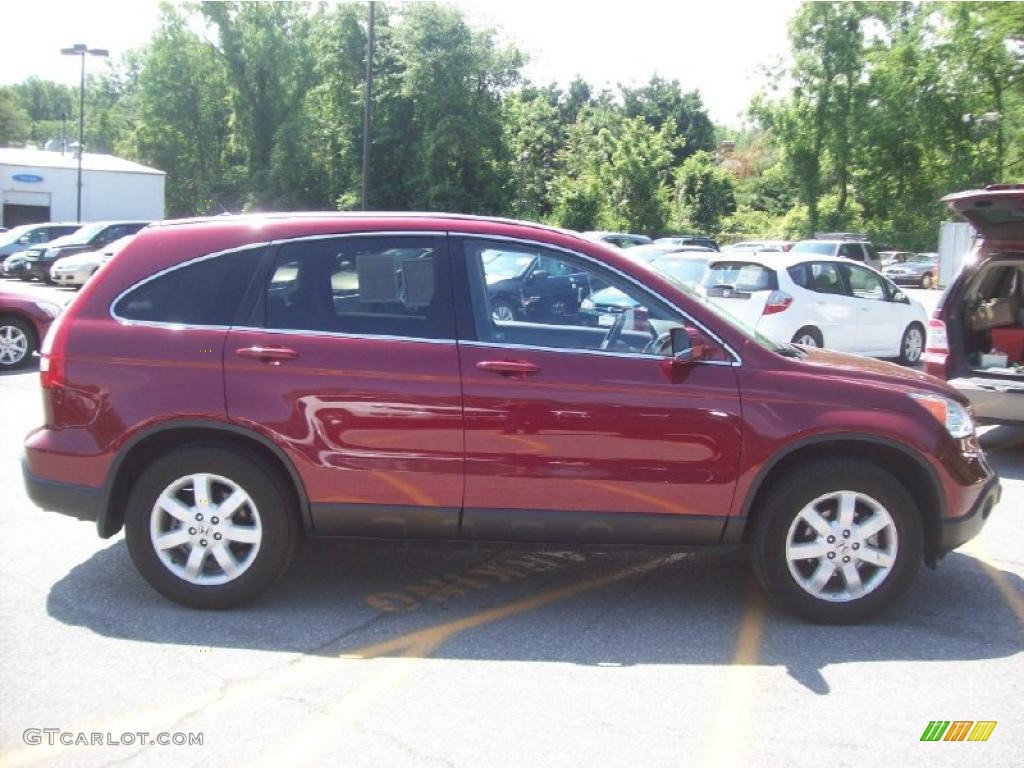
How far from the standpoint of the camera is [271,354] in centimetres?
445

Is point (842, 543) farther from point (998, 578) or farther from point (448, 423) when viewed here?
point (448, 423)

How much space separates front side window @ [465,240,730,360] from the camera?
4520 millimetres

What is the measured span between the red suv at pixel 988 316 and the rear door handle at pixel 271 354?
5322 mm

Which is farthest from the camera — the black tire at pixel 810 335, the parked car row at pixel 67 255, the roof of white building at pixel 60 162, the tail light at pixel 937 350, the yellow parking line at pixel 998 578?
the roof of white building at pixel 60 162

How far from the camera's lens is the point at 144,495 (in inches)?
177

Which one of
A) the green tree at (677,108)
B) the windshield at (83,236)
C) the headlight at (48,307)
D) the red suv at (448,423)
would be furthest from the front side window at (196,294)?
the green tree at (677,108)

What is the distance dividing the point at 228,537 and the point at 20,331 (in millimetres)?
9357

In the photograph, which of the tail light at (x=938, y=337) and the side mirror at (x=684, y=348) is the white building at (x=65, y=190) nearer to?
the tail light at (x=938, y=337)

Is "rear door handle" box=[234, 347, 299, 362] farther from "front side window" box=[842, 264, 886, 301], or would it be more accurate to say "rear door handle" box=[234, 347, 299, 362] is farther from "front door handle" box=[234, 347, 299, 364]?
"front side window" box=[842, 264, 886, 301]

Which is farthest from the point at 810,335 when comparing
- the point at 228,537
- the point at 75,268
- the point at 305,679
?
the point at 75,268

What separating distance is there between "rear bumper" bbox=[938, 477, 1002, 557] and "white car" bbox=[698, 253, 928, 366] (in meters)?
7.14

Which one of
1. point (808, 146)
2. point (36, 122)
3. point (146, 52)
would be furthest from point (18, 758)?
point (36, 122)

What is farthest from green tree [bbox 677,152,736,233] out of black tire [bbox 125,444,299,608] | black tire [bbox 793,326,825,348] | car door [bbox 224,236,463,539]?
black tire [bbox 125,444,299,608]

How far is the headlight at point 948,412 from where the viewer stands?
460cm
